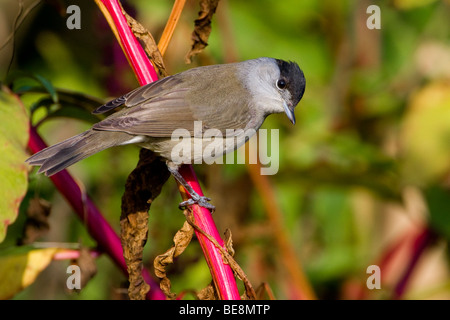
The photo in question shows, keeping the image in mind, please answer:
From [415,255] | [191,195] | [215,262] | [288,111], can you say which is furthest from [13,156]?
[415,255]

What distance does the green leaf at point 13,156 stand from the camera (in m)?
1.75

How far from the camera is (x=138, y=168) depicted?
76.7 inches

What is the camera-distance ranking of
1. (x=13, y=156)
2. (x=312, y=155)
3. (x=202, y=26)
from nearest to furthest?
1. (x=13, y=156)
2. (x=202, y=26)
3. (x=312, y=155)

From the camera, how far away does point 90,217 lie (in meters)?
1.93

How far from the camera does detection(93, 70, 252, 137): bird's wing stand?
7.35 ft

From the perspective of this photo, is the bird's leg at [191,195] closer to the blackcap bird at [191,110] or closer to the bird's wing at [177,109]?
the blackcap bird at [191,110]

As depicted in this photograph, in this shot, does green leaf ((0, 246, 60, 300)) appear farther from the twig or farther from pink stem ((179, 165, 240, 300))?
the twig

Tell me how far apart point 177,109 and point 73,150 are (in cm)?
49

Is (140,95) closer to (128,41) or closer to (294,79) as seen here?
(128,41)

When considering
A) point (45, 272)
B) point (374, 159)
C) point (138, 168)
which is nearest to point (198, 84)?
point (138, 168)

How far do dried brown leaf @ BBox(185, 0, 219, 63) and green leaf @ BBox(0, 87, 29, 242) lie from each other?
24.4 inches

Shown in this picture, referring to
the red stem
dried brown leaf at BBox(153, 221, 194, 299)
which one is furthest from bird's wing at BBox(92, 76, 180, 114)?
the red stem

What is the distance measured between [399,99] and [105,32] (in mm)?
1548

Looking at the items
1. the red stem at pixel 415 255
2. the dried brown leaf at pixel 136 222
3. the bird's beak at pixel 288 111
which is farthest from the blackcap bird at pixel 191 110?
the red stem at pixel 415 255
